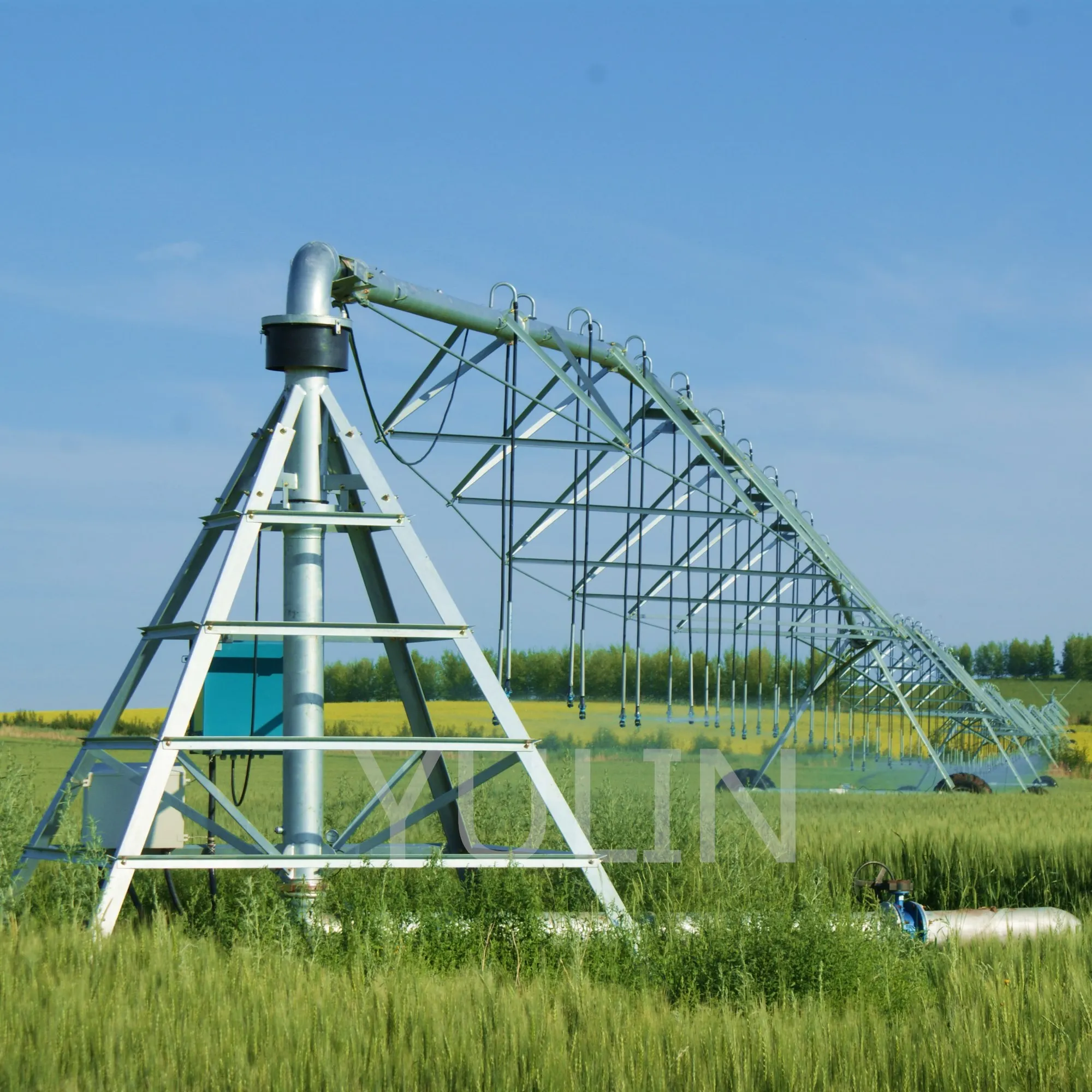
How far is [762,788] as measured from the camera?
92.1ft

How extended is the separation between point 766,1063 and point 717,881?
18.5 feet

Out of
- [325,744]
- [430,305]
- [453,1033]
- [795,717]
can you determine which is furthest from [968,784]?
[453,1033]

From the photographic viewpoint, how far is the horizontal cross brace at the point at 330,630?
9.20 metres

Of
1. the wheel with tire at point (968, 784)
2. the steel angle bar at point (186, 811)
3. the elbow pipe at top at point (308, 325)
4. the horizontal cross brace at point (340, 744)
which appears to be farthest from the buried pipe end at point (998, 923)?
the wheel with tire at point (968, 784)

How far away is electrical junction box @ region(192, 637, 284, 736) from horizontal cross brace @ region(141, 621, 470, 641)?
1.98ft

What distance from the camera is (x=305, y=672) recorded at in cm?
988

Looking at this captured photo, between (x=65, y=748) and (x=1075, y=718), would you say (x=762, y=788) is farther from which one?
(x=1075, y=718)

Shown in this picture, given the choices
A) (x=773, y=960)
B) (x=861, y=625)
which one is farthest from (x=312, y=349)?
(x=861, y=625)

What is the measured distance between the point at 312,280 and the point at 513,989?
523 centimetres

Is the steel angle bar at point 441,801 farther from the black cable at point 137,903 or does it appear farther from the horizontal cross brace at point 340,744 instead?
the black cable at point 137,903

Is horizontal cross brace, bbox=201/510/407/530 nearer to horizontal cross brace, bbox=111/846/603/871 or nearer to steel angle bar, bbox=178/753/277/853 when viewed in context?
steel angle bar, bbox=178/753/277/853

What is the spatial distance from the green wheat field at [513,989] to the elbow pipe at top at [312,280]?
3949 mm

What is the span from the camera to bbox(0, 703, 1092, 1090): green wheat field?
636 centimetres

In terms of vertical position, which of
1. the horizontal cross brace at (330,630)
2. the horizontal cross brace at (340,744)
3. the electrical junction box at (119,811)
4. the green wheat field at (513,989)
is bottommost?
the green wheat field at (513,989)
